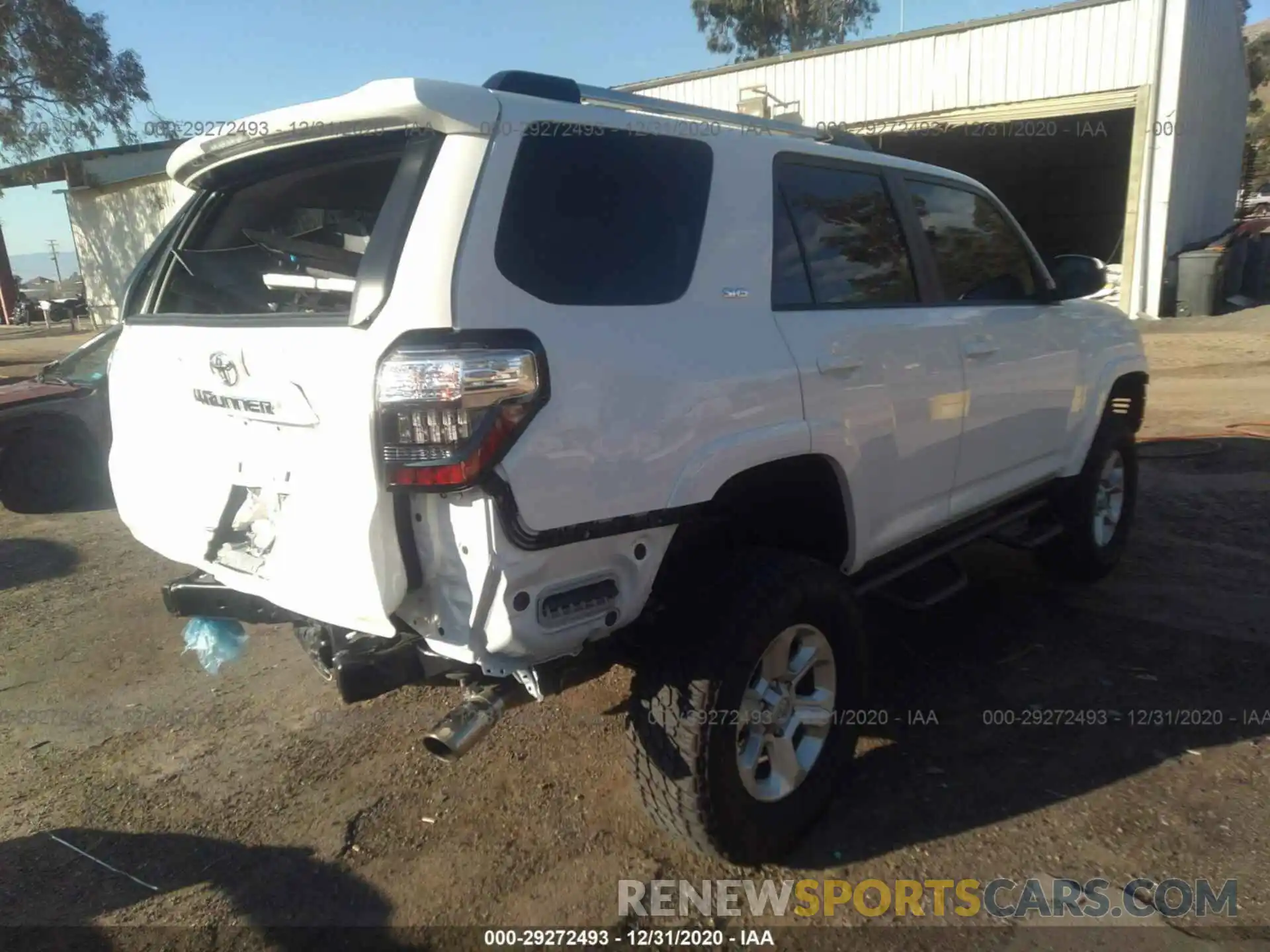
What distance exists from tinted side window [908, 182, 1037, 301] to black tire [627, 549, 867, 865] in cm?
→ 167

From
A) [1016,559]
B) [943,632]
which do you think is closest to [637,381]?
[943,632]

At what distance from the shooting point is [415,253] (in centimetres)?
218

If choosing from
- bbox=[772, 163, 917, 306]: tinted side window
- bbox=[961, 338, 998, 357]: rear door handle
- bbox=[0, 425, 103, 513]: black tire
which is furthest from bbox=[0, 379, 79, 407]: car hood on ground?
bbox=[961, 338, 998, 357]: rear door handle

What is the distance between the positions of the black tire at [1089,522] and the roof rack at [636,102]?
2158mm

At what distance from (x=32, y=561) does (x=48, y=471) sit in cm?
133

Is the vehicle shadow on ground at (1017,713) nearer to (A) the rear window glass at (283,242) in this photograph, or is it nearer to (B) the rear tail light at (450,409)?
(B) the rear tail light at (450,409)

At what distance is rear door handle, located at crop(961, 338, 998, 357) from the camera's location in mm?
3654

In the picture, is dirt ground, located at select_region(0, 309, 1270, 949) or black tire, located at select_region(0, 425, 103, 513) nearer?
dirt ground, located at select_region(0, 309, 1270, 949)

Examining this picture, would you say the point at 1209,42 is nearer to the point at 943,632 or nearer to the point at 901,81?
the point at 901,81

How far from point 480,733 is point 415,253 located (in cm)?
118

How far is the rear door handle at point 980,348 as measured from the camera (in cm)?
365

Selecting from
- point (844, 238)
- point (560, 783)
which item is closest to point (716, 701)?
point (560, 783)

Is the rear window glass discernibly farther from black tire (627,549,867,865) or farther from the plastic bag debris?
black tire (627,549,867,865)

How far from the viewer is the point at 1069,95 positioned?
50.0 ft
